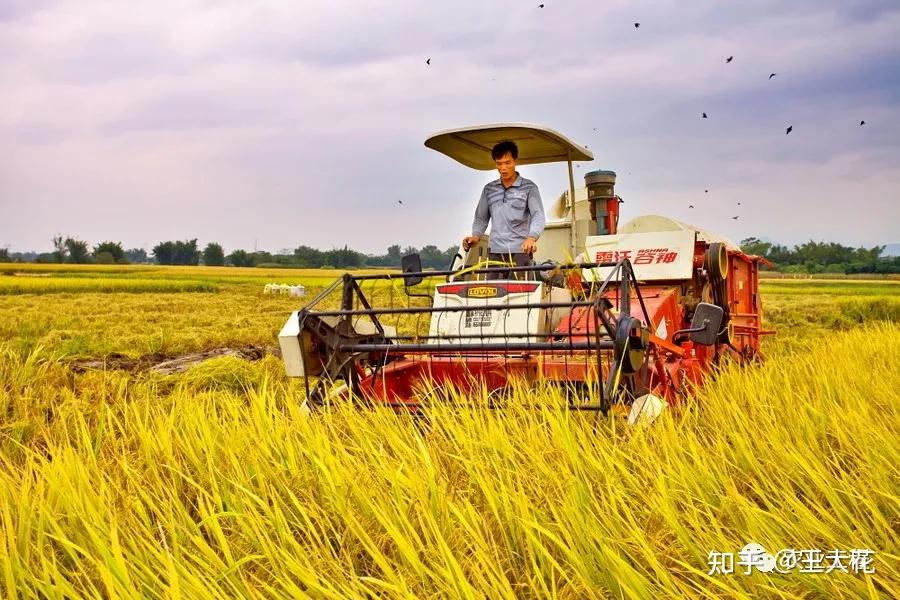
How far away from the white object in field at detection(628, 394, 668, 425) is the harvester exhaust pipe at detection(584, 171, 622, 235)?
11.6 feet

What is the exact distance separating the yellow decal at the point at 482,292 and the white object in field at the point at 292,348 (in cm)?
124

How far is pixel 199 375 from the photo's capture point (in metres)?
6.57

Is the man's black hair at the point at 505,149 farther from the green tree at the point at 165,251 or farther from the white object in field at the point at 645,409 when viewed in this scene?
the green tree at the point at 165,251

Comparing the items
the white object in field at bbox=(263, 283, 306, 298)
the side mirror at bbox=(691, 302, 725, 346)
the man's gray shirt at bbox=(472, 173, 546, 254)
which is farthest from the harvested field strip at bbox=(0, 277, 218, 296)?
the side mirror at bbox=(691, 302, 725, 346)

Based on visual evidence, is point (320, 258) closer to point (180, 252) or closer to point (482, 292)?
point (180, 252)

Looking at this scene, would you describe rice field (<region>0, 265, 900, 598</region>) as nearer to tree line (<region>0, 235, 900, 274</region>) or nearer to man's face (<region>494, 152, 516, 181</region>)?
man's face (<region>494, 152, 516, 181</region>)

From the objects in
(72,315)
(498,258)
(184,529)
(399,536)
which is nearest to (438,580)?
(399,536)

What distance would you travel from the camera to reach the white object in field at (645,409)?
3.58 m

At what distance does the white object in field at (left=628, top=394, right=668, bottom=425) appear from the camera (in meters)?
3.58

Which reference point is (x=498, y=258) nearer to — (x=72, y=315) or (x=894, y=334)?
(x=894, y=334)

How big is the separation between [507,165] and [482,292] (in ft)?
4.18

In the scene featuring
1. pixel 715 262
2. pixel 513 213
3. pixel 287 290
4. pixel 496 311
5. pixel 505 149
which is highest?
pixel 505 149

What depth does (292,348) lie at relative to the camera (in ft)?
14.1

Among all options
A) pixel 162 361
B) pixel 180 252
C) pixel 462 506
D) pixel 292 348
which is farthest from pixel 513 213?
pixel 180 252
